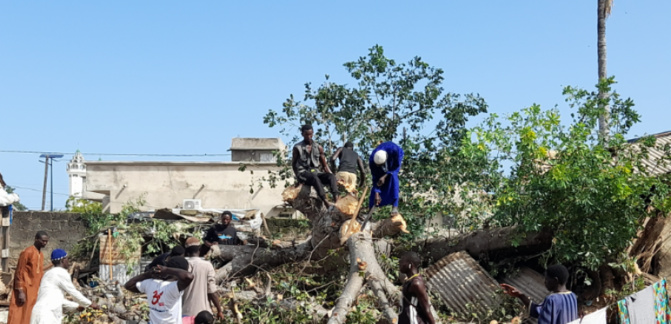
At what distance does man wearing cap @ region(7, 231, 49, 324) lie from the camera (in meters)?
8.30

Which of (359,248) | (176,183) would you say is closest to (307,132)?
(359,248)

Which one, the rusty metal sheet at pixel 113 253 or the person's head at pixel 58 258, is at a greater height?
the person's head at pixel 58 258

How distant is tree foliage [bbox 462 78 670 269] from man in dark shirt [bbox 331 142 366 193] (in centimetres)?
156

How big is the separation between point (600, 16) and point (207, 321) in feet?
44.9

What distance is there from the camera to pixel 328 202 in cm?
967

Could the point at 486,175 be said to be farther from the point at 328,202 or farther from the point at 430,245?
the point at 328,202

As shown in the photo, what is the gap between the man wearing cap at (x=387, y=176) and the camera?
9.03 metres

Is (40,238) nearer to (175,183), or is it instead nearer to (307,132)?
(307,132)

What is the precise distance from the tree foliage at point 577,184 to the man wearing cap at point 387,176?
997mm

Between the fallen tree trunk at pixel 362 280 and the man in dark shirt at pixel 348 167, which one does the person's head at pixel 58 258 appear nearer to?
the fallen tree trunk at pixel 362 280

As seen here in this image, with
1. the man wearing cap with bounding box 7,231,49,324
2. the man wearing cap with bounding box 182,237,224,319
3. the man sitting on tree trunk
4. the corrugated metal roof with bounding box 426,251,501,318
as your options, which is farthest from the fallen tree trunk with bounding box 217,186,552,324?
the man wearing cap with bounding box 7,231,49,324

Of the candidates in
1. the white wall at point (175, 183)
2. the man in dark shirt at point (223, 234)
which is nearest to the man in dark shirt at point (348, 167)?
the man in dark shirt at point (223, 234)

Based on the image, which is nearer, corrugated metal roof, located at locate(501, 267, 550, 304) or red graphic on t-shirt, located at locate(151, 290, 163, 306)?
red graphic on t-shirt, located at locate(151, 290, 163, 306)

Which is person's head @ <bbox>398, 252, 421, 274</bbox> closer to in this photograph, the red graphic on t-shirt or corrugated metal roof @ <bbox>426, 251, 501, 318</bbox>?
the red graphic on t-shirt
